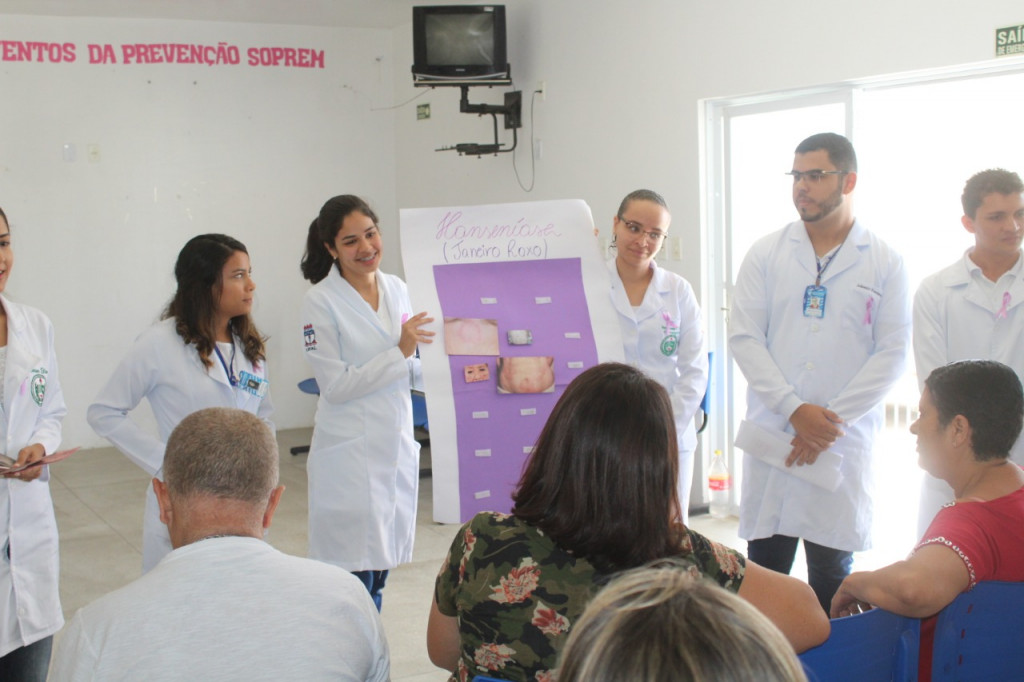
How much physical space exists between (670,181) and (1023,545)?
3.50 metres

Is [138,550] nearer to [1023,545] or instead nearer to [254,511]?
[254,511]

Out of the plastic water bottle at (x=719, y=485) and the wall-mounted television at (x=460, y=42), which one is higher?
the wall-mounted television at (x=460, y=42)

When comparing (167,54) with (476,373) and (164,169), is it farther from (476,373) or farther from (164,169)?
(476,373)

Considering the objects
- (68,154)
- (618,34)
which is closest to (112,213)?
(68,154)

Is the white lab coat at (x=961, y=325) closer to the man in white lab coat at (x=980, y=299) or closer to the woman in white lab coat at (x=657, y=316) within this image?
the man in white lab coat at (x=980, y=299)

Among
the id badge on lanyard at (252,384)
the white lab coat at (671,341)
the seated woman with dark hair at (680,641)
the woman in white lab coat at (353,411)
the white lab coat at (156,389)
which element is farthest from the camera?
the white lab coat at (671,341)

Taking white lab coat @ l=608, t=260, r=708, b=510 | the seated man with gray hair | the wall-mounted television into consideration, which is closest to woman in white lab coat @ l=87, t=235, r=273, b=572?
the seated man with gray hair

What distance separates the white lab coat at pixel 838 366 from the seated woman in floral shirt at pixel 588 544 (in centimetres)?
142

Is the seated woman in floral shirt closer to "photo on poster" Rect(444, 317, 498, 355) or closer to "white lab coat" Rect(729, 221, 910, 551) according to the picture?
"photo on poster" Rect(444, 317, 498, 355)

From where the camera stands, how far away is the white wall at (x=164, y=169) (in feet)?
21.6

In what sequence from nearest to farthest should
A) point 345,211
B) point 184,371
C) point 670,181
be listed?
point 184,371 → point 345,211 → point 670,181

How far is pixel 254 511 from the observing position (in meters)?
1.48

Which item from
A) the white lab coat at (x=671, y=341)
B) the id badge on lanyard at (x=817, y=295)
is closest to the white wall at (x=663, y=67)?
the id badge on lanyard at (x=817, y=295)

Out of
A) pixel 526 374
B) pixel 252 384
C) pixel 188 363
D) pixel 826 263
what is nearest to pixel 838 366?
pixel 826 263
